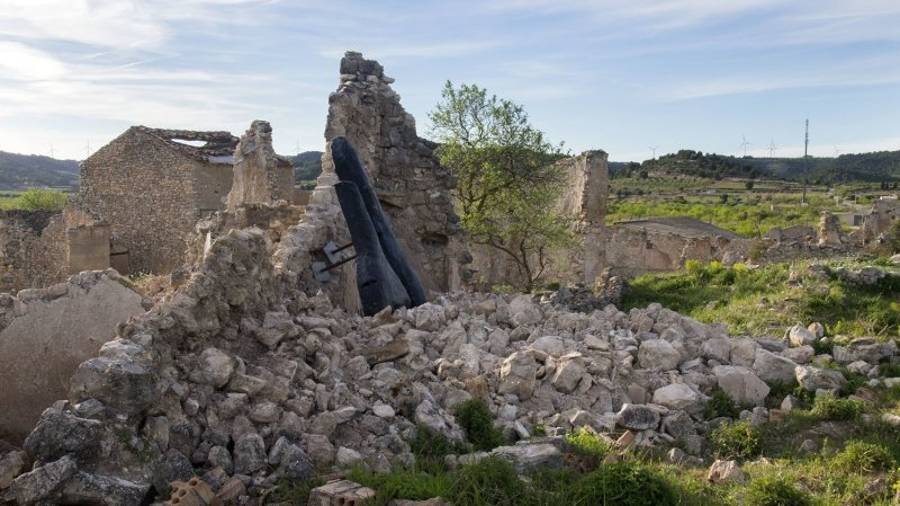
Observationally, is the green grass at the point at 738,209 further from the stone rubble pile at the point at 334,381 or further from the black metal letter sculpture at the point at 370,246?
the stone rubble pile at the point at 334,381

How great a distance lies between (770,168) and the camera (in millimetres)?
91250

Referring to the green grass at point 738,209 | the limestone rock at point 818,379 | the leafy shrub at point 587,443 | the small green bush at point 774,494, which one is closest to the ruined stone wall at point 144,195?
the green grass at point 738,209

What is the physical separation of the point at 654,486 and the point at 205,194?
20.9 meters

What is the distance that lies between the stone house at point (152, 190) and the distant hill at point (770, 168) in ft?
183

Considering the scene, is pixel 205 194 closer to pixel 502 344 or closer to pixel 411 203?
pixel 411 203

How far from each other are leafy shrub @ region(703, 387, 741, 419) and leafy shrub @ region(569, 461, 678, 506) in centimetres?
231

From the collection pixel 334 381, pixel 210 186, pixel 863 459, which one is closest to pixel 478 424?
pixel 334 381

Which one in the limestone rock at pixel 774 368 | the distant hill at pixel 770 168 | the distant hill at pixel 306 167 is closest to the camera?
the limestone rock at pixel 774 368

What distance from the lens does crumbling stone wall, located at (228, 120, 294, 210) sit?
46.0 ft

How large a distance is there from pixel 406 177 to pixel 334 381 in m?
7.13

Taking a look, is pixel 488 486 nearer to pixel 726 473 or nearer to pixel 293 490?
pixel 293 490

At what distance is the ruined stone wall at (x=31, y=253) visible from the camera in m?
19.9

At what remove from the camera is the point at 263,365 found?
18.1 ft

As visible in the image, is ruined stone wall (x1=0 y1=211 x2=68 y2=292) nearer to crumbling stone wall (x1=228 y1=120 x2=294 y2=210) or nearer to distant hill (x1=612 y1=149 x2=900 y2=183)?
crumbling stone wall (x1=228 y1=120 x2=294 y2=210)
